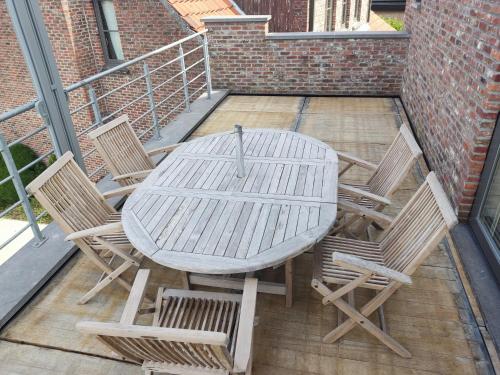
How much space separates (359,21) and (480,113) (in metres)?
15.0

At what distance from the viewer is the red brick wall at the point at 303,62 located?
668 cm

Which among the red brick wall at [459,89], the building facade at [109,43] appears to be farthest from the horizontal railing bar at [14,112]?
the building facade at [109,43]

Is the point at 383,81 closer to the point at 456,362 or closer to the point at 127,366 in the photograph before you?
the point at 456,362

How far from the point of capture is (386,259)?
2492mm

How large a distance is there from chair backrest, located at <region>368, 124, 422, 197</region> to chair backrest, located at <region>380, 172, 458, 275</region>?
16.7 inches

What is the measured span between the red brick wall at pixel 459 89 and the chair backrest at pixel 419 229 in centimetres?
99

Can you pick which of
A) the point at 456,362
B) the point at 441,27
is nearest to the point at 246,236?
the point at 456,362

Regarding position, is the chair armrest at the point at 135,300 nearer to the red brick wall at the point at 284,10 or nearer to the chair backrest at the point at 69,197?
the chair backrest at the point at 69,197

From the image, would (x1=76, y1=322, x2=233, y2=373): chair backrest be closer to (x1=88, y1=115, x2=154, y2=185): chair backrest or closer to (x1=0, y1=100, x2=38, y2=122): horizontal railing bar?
(x1=0, y1=100, x2=38, y2=122): horizontal railing bar

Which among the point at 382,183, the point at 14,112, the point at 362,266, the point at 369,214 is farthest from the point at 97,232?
the point at 382,183

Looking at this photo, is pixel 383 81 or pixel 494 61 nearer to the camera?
pixel 494 61

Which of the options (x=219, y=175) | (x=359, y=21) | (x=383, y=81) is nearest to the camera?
(x=219, y=175)

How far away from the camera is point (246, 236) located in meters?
2.25

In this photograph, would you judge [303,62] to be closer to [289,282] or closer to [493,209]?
[493,209]
